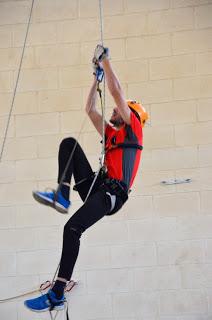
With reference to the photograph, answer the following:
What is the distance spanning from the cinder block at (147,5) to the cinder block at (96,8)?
86mm

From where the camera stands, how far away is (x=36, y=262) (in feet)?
19.1

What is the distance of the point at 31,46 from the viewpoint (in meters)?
5.98

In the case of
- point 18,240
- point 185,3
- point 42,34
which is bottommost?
point 18,240

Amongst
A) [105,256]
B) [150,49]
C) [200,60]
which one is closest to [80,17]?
[150,49]

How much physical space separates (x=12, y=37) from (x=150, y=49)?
1.24 meters

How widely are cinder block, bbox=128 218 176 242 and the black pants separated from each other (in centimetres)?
179

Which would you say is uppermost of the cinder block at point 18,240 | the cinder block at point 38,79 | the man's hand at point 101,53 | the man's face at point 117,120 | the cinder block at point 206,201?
the cinder block at point 38,79

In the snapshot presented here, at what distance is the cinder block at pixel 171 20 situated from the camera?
5.83 metres

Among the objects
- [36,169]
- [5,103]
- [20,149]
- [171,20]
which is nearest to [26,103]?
[5,103]

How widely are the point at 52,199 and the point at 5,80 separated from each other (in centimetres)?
260

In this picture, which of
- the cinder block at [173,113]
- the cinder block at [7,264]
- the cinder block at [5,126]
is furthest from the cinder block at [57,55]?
the cinder block at [7,264]

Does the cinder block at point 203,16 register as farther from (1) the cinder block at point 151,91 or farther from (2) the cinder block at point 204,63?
(1) the cinder block at point 151,91

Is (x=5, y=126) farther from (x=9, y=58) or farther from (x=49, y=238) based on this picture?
(x=49, y=238)

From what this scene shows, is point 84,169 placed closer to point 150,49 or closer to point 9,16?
point 150,49
